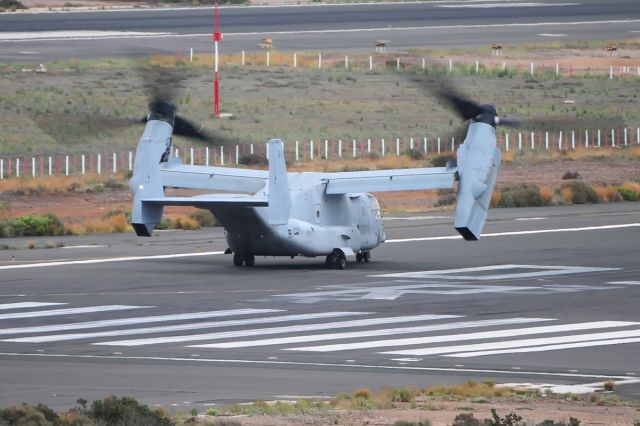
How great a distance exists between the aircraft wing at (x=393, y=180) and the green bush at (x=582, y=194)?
22.4 meters

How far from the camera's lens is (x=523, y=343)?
2803 centimetres

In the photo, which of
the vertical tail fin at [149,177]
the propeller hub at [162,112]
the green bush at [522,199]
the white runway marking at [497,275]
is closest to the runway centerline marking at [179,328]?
the white runway marking at [497,275]

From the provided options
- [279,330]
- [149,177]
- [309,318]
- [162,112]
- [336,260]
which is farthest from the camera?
[336,260]

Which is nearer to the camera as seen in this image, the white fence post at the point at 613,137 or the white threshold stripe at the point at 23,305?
the white threshold stripe at the point at 23,305

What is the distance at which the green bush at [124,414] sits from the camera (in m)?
17.7

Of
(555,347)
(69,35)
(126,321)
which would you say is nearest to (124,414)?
(555,347)

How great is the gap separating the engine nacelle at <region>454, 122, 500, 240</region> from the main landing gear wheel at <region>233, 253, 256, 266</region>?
21.1 feet

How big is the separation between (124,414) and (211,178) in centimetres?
2367

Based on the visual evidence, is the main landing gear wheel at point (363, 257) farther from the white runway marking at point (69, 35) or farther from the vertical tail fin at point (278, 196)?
the white runway marking at point (69, 35)

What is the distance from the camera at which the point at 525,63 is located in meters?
98.0

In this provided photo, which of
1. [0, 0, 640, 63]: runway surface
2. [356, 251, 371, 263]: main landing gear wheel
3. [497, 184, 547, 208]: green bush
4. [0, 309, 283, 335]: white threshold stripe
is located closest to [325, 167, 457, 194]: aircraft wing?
[356, 251, 371, 263]: main landing gear wheel

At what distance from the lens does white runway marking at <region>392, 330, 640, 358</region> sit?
26.9 m

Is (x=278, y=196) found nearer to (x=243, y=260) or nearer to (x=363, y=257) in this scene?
(x=243, y=260)

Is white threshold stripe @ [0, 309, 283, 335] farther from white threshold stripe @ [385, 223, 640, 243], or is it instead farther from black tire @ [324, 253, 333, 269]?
white threshold stripe @ [385, 223, 640, 243]
